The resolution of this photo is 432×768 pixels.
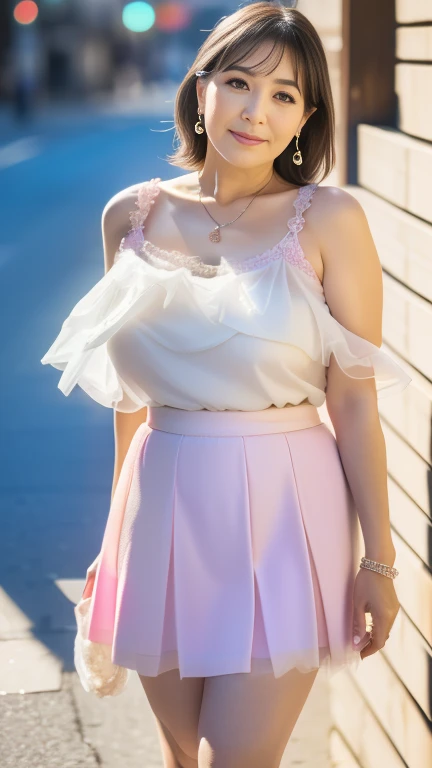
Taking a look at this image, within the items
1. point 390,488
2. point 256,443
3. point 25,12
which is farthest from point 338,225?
point 25,12

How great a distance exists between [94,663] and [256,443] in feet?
2.33

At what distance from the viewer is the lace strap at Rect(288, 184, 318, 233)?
8.31ft

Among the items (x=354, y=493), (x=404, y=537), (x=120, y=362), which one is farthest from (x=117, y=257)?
(x=404, y=537)

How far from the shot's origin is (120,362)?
269 cm

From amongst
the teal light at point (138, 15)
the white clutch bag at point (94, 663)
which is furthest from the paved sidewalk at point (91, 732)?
the teal light at point (138, 15)

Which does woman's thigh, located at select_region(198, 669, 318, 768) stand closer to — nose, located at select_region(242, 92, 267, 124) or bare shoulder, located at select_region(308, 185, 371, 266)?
bare shoulder, located at select_region(308, 185, 371, 266)

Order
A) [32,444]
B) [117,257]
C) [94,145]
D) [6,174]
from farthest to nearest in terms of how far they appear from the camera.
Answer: [94,145] → [6,174] → [32,444] → [117,257]

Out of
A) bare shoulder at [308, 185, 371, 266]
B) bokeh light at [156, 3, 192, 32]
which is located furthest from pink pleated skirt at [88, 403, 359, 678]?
bokeh light at [156, 3, 192, 32]

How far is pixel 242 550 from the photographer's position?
8.23 ft

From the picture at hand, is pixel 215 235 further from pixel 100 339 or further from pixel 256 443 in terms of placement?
pixel 256 443

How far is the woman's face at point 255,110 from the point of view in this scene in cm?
255

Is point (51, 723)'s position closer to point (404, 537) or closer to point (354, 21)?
point (404, 537)

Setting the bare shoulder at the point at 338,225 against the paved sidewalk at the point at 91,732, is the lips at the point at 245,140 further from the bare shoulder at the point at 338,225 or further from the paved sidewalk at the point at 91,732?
the paved sidewalk at the point at 91,732

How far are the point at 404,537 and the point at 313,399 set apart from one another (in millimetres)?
561
